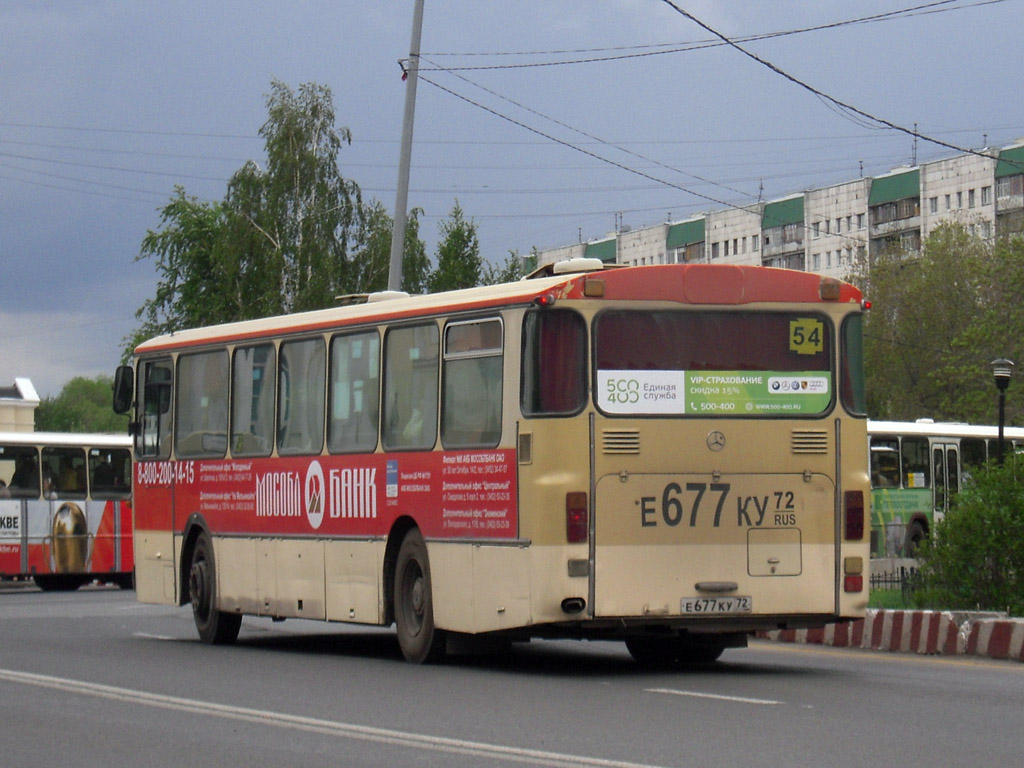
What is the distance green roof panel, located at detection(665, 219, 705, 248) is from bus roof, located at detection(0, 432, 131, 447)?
9876 cm

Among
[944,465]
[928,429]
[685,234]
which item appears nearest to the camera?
[928,429]

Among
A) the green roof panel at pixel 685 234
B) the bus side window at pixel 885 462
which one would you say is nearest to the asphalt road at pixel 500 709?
the bus side window at pixel 885 462

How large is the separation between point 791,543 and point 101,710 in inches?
204

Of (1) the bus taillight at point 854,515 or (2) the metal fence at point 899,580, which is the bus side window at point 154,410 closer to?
(1) the bus taillight at point 854,515

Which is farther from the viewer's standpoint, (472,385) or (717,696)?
(472,385)

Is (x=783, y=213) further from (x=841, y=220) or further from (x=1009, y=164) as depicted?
(x=1009, y=164)

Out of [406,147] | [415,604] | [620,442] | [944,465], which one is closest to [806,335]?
[620,442]

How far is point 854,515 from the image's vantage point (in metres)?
13.8

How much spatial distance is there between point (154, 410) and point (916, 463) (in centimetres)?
2283

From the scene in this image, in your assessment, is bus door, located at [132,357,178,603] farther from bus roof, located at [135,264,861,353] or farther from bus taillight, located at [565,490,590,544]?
bus taillight, located at [565,490,590,544]

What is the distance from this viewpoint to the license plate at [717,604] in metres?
13.3

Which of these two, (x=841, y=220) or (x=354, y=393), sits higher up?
(x=841, y=220)

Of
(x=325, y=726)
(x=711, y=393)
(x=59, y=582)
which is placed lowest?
(x=59, y=582)

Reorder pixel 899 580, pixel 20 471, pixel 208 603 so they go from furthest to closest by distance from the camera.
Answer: pixel 20 471
pixel 899 580
pixel 208 603
